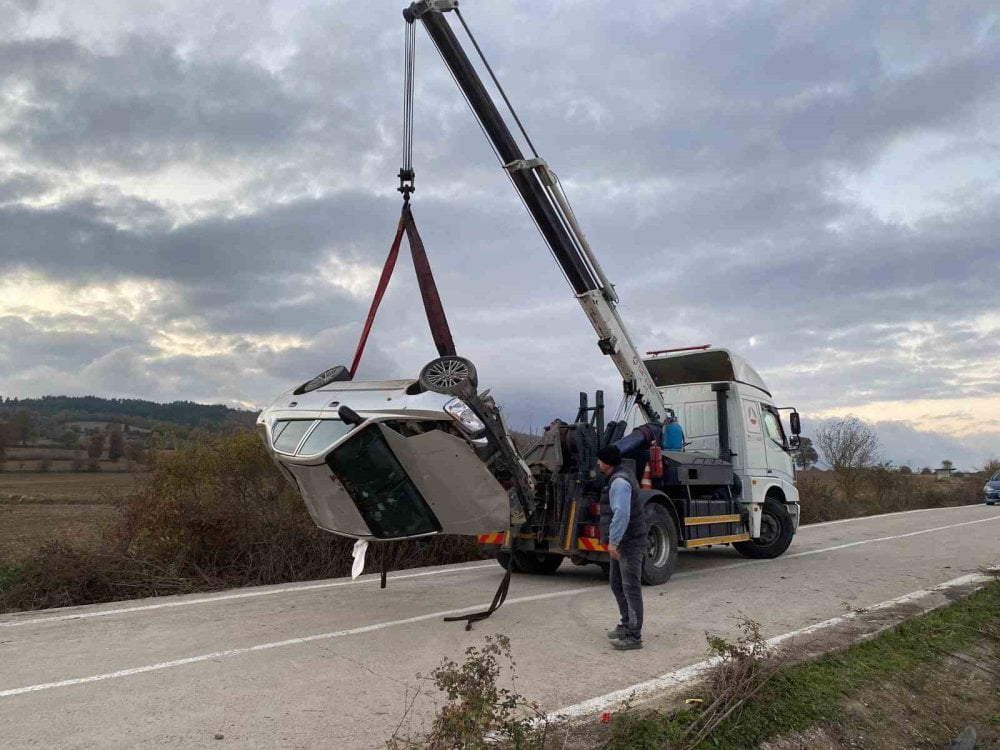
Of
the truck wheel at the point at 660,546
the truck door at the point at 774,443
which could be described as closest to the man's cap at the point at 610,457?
A: the truck wheel at the point at 660,546

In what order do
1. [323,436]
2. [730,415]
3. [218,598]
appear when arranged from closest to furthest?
[323,436] → [218,598] → [730,415]

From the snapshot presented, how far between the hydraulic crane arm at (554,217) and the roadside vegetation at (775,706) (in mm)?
5391

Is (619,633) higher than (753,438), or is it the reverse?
(753,438)

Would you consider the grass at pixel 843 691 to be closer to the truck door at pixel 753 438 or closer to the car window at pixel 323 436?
the car window at pixel 323 436

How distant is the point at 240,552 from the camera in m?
10.4

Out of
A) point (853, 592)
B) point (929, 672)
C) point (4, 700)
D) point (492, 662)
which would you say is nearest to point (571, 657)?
point (492, 662)

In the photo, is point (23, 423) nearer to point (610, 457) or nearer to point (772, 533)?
point (772, 533)

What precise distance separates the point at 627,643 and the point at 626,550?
781 millimetres

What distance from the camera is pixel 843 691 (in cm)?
549

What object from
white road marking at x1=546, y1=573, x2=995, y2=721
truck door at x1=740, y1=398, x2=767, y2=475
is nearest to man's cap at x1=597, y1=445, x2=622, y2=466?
white road marking at x1=546, y1=573, x2=995, y2=721

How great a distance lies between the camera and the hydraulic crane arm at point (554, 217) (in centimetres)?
985

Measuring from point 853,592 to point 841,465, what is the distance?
83.8 ft

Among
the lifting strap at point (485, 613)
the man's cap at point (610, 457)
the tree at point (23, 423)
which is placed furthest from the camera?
the tree at point (23, 423)

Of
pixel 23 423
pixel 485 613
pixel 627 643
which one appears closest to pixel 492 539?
pixel 485 613
